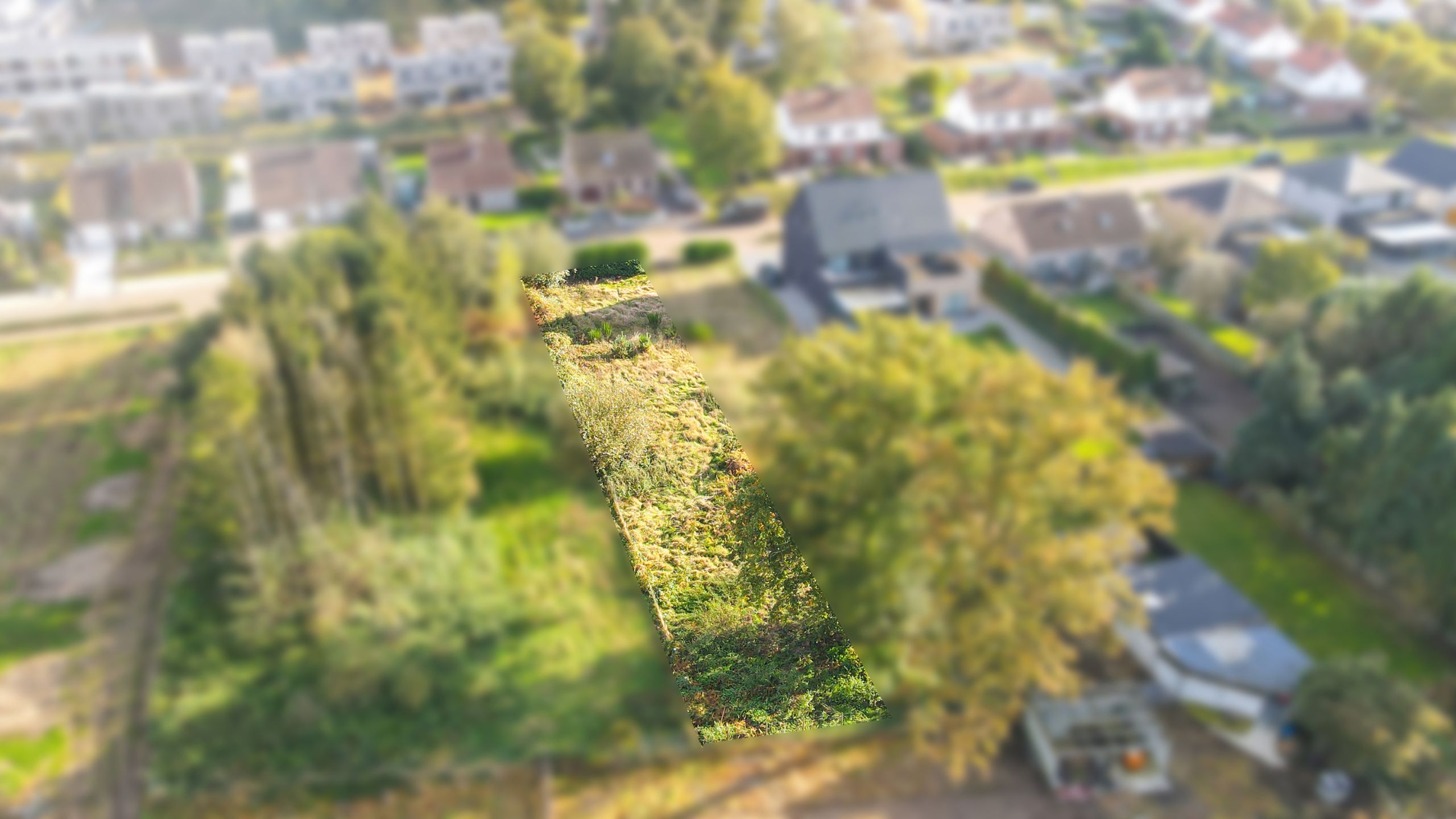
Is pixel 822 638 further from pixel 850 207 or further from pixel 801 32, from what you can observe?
pixel 801 32

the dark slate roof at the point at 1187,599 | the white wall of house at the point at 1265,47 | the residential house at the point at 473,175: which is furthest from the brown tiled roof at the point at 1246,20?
the dark slate roof at the point at 1187,599

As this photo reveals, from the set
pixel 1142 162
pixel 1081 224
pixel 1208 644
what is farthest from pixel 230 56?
pixel 1208 644

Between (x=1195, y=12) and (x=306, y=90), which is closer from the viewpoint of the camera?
(x=306, y=90)

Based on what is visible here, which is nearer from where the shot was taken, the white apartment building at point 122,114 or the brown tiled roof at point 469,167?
the brown tiled roof at point 469,167

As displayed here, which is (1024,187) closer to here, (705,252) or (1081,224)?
(1081,224)

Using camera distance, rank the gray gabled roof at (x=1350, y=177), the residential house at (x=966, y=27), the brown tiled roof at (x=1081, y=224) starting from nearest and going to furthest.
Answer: the brown tiled roof at (x=1081, y=224)
the gray gabled roof at (x=1350, y=177)
the residential house at (x=966, y=27)

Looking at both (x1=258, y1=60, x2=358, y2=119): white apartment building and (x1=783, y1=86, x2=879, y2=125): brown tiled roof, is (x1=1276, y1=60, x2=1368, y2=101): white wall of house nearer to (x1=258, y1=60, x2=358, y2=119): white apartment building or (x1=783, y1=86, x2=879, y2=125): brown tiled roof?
(x1=783, y1=86, x2=879, y2=125): brown tiled roof

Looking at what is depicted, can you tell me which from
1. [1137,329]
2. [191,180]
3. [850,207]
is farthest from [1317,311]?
[191,180]

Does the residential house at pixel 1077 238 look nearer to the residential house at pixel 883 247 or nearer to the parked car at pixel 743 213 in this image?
the residential house at pixel 883 247
